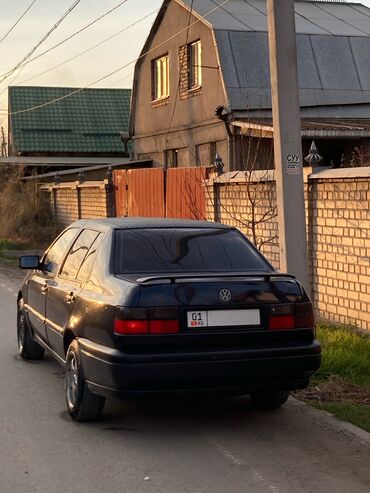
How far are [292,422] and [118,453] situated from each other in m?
1.50

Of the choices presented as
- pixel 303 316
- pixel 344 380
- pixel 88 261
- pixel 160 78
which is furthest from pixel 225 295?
pixel 160 78

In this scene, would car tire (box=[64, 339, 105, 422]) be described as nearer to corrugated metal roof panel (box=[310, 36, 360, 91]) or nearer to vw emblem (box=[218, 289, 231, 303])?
vw emblem (box=[218, 289, 231, 303])

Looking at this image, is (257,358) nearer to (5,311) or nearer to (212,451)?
(212,451)

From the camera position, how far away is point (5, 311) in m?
11.8

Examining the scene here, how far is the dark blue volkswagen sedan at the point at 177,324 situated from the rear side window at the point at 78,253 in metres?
0.20

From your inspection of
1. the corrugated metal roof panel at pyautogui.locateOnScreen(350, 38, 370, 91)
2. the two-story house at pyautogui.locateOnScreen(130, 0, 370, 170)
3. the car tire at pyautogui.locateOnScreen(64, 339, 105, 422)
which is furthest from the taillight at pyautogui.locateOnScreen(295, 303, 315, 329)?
the corrugated metal roof panel at pyautogui.locateOnScreen(350, 38, 370, 91)

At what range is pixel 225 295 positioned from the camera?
5.37 meters

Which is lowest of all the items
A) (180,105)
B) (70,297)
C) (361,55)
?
(70,297)

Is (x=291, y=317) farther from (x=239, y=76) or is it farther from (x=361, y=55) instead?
(x=361, y=55)

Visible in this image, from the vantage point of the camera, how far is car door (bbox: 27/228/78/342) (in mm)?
7137

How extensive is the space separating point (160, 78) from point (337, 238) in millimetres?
16553

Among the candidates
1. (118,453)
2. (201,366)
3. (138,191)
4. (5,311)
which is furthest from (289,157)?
(138,191)

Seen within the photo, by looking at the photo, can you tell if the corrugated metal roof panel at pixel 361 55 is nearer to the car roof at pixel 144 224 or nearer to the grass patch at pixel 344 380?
the grass patch at pixel 344 380

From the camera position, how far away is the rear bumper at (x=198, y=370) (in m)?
5.17
